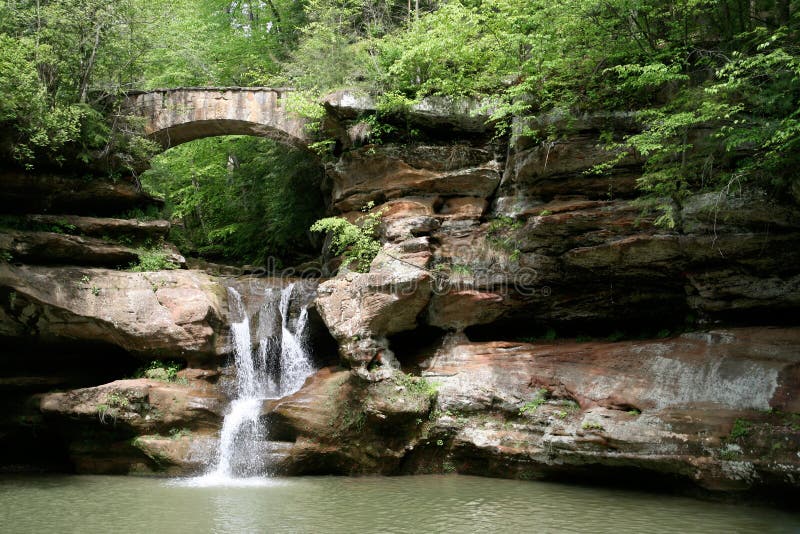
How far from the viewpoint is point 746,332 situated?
10.7 metres

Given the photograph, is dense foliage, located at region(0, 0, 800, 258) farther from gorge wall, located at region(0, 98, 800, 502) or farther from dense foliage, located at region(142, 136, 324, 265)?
dense foliage, located at region(142, 136, 324, 265)

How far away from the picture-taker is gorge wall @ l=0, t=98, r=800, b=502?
1027 centimetres

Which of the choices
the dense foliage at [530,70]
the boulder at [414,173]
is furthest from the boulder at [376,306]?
the dense foliage at [530,70]

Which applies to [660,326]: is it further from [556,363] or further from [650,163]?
[650,163]

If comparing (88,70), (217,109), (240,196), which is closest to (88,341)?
(88,70)

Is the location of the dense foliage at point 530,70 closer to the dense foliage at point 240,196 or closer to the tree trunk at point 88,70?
the tree trunk at point 88,70

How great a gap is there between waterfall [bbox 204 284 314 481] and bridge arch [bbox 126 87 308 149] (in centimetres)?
505

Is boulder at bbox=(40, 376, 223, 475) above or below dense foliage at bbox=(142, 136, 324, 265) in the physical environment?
below

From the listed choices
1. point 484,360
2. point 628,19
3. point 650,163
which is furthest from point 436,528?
point 628,19

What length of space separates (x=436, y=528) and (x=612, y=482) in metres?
4.23

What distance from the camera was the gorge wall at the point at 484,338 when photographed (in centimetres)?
1027

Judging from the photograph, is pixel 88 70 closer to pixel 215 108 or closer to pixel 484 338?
pixel 215 108

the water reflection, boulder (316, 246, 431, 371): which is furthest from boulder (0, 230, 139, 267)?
boulder (316, 246, 431, 371)

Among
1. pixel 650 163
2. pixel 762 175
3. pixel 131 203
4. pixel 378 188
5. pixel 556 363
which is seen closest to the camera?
pixel 762 175
